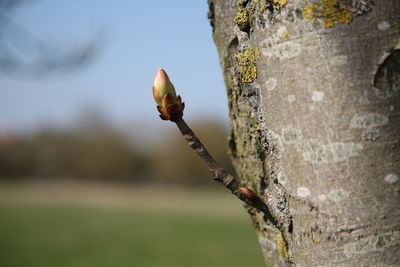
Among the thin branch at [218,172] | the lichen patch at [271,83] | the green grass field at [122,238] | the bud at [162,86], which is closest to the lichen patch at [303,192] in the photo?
the thin branch at [218,172]

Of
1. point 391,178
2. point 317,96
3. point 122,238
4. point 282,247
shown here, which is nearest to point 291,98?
point 317,96

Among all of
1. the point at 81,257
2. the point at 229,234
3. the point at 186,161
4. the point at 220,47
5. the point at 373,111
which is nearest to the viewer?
the point at 373,111

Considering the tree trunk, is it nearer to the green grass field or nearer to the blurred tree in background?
the green grass field

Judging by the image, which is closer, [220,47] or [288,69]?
[288,69]

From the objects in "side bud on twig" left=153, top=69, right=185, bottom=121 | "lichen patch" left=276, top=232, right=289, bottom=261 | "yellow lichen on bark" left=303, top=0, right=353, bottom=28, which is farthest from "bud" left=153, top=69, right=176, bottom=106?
"lichen patch" left=276, top=232, right=289, bottom=261

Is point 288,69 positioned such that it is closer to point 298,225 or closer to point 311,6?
point 311,6

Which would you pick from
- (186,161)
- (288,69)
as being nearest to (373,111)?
(288,69)

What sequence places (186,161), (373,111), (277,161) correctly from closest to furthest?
(373,111), (277,161), (186,161)
